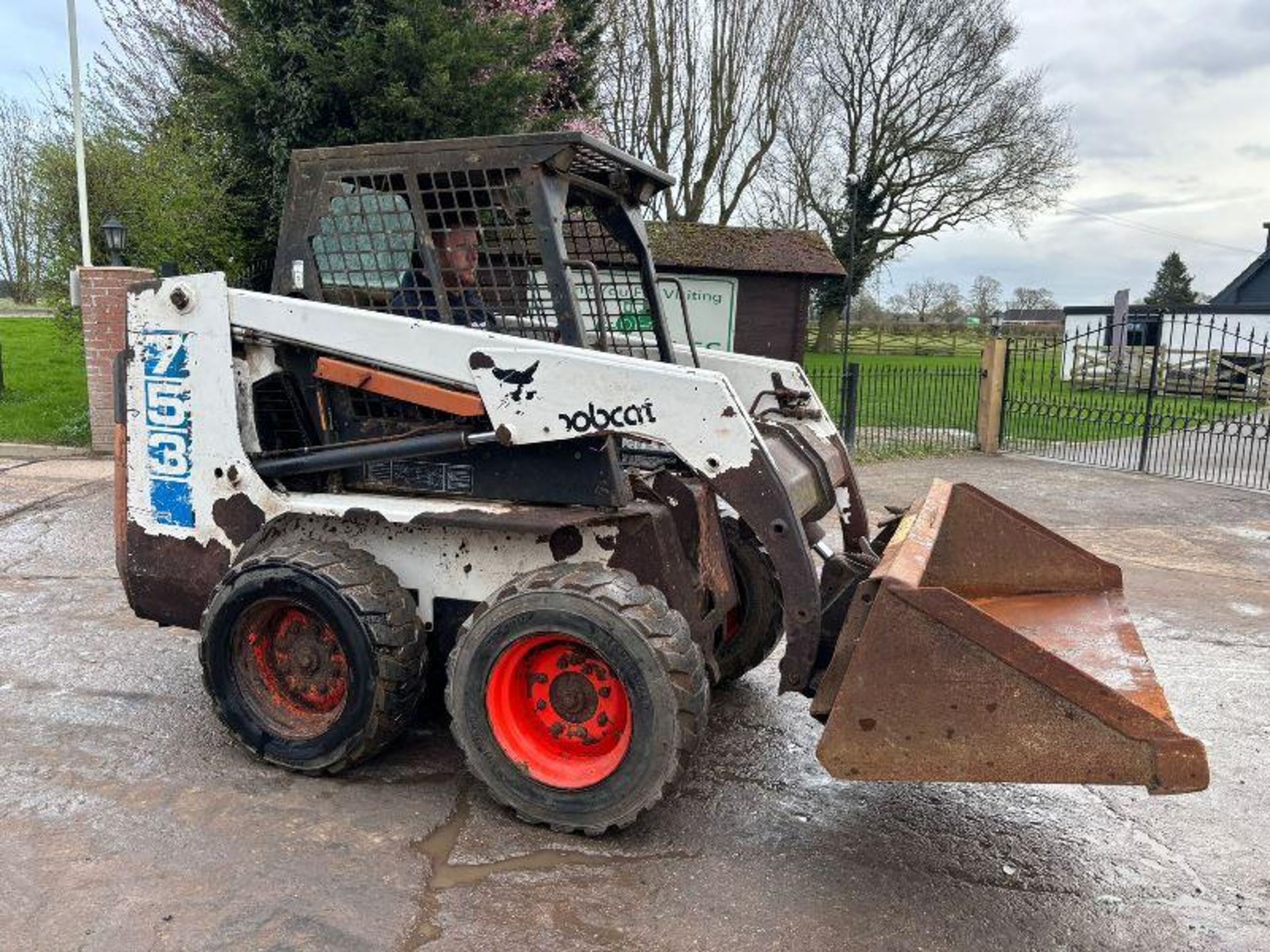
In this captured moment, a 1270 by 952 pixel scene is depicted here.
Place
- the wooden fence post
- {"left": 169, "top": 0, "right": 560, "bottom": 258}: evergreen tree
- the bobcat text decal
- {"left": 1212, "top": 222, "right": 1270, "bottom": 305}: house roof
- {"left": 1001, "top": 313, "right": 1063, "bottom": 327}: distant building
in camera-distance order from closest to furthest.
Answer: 1. the bobcat text decal
2. {"left": 169, "top": 0, "right": 560, "bottom": 258}: evergreen tree
3. the wooden fence post
4. {"left": 1212, "top": 222, "right": 1270, "bottom": 305}: house roof
5. {"left": 1001, "top": 313, "right": 1063, "bottom": 327}: distant building

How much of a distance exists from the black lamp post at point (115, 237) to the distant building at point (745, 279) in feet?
18.7

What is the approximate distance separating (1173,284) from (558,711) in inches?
2347

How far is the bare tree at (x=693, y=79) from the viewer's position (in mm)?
21359

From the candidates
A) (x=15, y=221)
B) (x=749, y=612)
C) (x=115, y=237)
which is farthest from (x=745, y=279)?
(x=15, y=221)

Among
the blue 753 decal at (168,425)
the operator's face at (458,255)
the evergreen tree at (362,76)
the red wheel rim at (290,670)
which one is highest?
the evergreen tree at (362,76)

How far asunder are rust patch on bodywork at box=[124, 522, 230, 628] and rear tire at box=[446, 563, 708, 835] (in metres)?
1.20

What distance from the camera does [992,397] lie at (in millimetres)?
13773

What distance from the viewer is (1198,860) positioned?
11.0ft

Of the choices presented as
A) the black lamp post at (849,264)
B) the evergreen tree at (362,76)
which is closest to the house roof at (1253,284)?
the black lamp post at (849,264)

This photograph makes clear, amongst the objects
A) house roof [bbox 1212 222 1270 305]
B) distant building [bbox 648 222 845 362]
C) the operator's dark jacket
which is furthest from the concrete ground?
house roof [bbox 1212 222 1270 305]

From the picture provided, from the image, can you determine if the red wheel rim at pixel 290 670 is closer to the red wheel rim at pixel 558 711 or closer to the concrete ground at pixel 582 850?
the concrete ground at pixel 582 850

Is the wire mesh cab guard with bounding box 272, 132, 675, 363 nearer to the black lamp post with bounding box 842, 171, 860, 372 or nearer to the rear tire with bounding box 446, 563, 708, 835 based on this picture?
the rear tire with bounding box 446, 563, 708, 835

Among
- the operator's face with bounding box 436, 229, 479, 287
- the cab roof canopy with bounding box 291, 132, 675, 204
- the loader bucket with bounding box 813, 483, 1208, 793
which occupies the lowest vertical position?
the loader bucket with bounding box 813, 483, 1208, 793

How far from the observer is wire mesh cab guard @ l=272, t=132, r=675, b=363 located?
3521 millimetres
